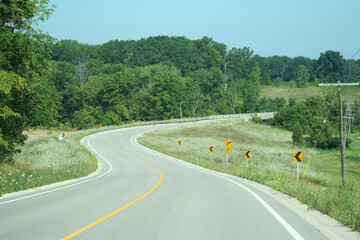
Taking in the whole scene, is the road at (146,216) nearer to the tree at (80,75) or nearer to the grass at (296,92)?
the tree at (80,75)

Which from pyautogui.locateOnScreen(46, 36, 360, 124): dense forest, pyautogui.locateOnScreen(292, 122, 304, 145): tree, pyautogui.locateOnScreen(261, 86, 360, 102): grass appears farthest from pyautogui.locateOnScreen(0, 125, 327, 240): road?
pyautogui.locateOnScreen(261, 86, 360, 102): grass

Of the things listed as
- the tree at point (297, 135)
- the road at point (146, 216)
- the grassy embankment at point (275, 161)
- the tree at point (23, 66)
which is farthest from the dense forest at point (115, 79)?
the tree at point (297, 135)

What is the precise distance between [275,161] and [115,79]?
60.3 metres

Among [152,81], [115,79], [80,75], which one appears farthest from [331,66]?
[80,75]

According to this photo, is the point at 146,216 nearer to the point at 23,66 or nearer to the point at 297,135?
the point at 23,66

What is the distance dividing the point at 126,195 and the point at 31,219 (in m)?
4.11

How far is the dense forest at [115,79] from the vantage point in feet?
49.3

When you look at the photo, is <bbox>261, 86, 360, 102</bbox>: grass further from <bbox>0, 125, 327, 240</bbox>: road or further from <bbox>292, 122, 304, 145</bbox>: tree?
<bbox>0, 125, 327, 240</bbox>: road

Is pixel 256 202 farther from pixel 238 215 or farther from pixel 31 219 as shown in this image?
pixel 31 219

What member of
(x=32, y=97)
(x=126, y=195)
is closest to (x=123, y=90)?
(x=32, y=97)

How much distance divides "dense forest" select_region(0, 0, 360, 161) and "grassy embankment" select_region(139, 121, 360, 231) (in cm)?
1126

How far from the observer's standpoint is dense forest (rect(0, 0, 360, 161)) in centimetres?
1503

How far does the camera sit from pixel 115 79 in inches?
3509

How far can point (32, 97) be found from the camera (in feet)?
50.2
